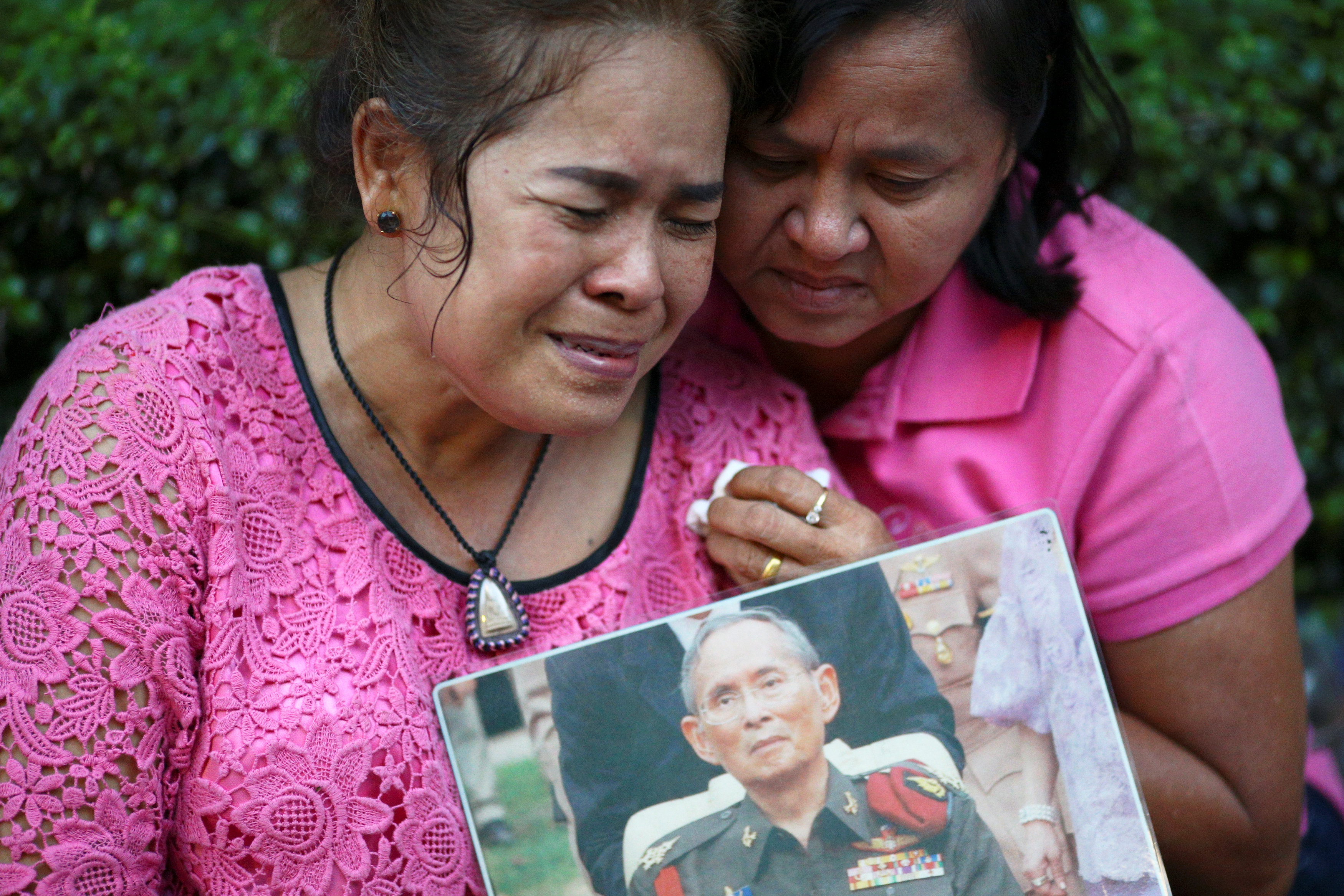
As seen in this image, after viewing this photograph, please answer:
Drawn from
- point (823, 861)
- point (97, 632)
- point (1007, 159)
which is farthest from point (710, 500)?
point (97, 632)

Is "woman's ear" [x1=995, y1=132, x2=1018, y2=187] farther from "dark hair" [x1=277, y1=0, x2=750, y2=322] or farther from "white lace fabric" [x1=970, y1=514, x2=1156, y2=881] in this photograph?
"white lace fabric" [x1=970, y1=514, x2=1156, y2=881]

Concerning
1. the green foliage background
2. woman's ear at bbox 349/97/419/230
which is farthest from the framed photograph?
the green foliage background

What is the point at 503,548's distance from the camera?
171cm

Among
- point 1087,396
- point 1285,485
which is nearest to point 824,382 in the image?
point 1087,396

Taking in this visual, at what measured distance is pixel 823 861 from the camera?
1.38 metres

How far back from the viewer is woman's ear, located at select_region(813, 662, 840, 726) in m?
1.44

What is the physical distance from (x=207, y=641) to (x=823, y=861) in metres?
0.78

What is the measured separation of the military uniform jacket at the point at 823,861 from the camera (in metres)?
1.38

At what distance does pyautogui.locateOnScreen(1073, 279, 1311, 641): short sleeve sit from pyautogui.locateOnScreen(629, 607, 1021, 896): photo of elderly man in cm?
65

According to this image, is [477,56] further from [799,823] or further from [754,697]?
[799,823]

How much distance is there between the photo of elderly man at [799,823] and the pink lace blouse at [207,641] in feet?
1.03

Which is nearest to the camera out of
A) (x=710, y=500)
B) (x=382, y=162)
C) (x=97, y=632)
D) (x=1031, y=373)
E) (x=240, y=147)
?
(x=97, y=632)

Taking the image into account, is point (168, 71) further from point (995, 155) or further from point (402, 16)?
point (995, 155)

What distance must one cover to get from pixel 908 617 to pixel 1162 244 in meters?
0.98
